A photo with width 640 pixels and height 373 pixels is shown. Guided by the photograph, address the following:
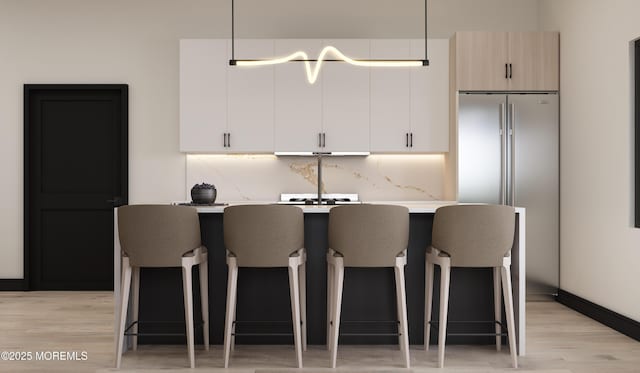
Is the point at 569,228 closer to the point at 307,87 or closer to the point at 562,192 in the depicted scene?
the point at 562,192

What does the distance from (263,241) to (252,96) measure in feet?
8.43

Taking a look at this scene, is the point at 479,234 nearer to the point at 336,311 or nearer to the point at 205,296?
the point at 336,311

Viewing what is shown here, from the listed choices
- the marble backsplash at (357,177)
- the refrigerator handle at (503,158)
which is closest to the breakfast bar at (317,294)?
the refrigerator handle at (503,158)

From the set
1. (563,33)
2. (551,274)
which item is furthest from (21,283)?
(563,33)

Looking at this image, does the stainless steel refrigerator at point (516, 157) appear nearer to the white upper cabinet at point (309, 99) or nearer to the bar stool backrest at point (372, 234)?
the white upper cabinet at point (309, 99)

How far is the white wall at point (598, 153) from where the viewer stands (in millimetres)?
4344

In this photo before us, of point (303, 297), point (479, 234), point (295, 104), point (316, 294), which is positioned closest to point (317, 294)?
point (316, 294)

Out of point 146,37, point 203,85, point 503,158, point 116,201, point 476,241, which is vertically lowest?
point 476,241

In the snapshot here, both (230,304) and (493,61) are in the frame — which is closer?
(230,304)

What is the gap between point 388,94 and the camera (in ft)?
18.9

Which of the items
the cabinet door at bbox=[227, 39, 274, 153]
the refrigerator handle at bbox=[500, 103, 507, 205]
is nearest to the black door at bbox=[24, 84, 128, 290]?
the cabinet door at bbox=[227, 39, 274, 153]

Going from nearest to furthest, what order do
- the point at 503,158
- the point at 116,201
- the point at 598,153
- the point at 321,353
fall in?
the point at 321,353, the point at 598,153, the point at 503,158, the point at 116,201

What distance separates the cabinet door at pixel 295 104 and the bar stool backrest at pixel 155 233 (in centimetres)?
236

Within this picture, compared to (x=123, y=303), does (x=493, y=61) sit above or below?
above
